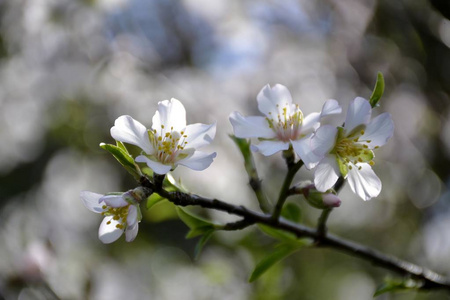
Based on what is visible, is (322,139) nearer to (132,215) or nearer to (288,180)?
(288,180)

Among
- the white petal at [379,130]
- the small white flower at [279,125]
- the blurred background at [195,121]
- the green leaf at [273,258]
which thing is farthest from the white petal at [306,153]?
the blurred background at [195,121]

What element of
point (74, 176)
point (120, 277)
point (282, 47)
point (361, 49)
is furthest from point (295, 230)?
point (282, 47)

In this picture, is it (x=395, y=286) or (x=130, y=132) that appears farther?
(x=395, y=286)

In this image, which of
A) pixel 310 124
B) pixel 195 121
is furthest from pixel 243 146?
pixel 195 121

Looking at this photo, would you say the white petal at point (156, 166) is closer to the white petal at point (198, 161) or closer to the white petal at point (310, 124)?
the white petal at point (198, 161)

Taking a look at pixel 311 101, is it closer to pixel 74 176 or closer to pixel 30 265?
pixel 74 176

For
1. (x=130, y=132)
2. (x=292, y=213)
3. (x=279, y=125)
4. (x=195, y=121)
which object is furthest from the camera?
(x=195, y=121)

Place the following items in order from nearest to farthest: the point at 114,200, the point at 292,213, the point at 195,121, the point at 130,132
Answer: the point at 114,200
the point at 130,132
the point at 292,213
the point at 195,121
